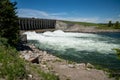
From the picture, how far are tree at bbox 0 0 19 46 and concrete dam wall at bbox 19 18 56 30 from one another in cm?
5434

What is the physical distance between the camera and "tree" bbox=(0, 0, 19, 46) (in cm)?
2676

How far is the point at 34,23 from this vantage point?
92.5m

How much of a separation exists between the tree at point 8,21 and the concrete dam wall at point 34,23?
54344 millimetres

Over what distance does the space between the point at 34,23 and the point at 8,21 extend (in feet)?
216

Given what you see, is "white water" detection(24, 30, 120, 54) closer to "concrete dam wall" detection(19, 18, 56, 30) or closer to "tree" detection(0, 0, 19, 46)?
"tree" detection(0, 0, 19, 46)

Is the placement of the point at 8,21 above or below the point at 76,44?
above

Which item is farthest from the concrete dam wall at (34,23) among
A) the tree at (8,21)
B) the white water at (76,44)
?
the tree at (8,21)

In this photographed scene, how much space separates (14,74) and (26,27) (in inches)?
3053

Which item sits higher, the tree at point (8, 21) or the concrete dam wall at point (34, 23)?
the tree at point (8, 21)

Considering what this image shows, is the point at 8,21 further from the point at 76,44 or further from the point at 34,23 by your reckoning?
the point at 34,23

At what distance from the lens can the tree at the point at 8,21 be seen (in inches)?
A: 1053

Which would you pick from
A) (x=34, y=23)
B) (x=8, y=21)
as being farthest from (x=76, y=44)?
(x=34, y=23)

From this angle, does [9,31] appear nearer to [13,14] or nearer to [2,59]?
[13,14]

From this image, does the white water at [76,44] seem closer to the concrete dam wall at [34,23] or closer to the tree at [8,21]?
the tree at [8,21]
